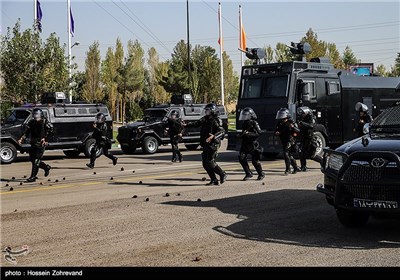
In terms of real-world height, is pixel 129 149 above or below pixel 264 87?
below

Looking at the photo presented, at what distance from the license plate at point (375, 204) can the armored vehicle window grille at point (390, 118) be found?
58.7 inches

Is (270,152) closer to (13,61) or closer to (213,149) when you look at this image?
(213,149)

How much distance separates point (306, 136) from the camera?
14.9 metres

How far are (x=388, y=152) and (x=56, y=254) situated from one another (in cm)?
408

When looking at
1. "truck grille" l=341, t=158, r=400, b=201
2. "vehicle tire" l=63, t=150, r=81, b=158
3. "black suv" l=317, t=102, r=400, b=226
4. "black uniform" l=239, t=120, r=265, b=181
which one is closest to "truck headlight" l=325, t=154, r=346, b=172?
"black suv" l=317, t=102, r=400, b=226

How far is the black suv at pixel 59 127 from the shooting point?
2069cm

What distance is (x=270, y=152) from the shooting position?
18.3 meters

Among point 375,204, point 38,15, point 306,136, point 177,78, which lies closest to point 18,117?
point 306,136

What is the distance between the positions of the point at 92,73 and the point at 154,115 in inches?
1221

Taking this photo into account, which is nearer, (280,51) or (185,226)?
(185,226)

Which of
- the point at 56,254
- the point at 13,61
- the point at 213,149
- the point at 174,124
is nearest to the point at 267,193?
the point at 213,149

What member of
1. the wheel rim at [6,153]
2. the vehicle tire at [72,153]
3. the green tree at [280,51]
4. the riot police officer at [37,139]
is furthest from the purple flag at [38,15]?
the green tree at [280,51]

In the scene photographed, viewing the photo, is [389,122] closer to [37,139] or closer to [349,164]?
[349,164]
